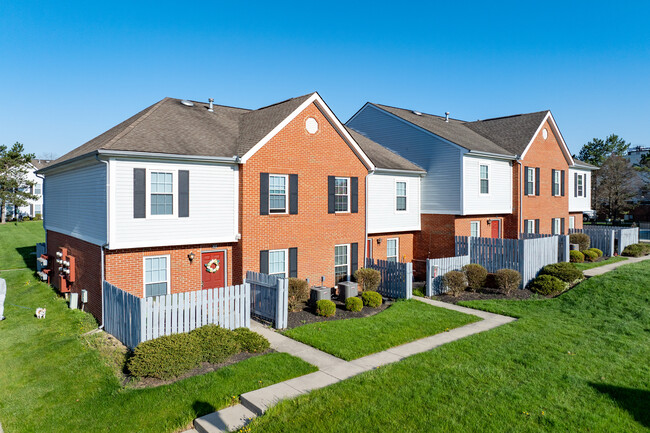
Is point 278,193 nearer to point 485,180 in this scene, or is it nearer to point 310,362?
point 310,362

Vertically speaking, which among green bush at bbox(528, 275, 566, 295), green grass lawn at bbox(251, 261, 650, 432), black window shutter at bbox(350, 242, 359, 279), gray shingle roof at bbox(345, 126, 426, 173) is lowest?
green grass lawn at bbox(251, 261, 650, 432)

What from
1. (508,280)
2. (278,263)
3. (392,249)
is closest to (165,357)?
(278,263)

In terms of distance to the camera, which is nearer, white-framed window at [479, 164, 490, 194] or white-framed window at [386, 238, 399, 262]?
white-framed window at [386, 238, 399, 262]

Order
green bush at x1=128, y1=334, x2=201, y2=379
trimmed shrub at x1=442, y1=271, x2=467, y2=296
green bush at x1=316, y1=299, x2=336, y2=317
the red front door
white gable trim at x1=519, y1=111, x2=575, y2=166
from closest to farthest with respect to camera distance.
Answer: green bush at x1=128, y1=334, x2=201, y2=379 < green bush at x1=316, y1=299, x2=336, y2=317 < trimmed shrub at x1=442, y1=271, x2=467, y2=296 < the red front door < white gable trim at x1=519, y1=111, x2=575, y2=166

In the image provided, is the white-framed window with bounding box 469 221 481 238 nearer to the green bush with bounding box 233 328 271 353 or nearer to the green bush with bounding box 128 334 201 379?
the green bush with bounding box 233 328 271 353

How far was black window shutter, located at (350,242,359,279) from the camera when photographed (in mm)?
19312

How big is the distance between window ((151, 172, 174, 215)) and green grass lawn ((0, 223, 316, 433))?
4.41 metres

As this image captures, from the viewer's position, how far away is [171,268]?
580 inches

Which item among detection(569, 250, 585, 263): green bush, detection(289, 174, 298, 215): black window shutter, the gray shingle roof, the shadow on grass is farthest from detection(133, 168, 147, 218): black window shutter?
detection(569, 250, 585, 263): green bush

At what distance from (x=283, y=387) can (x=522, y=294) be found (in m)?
13.3

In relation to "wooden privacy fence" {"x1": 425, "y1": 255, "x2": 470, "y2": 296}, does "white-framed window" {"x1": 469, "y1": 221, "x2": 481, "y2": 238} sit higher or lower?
higher

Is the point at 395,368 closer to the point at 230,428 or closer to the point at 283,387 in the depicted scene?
the point at 283,387

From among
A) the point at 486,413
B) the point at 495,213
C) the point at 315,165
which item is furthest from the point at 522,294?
the point at 486,413

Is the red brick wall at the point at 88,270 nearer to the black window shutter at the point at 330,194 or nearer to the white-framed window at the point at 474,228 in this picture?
the black window shutter at the point at 330,194
